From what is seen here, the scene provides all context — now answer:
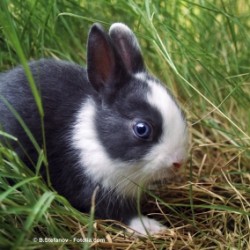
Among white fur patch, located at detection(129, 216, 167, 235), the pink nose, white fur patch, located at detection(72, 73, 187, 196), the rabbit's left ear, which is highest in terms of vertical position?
the rabbit's left ear

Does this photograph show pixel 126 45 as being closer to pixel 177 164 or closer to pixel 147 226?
pixel 177 164

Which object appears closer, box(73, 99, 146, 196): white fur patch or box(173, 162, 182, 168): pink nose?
box(173, 162, 182, 168): pink nose

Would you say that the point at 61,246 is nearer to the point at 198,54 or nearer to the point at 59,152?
the point at 59,152

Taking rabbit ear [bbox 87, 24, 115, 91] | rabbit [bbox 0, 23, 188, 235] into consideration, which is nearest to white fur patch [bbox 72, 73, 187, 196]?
rabbit [bbox 0, 23, 188, 235]

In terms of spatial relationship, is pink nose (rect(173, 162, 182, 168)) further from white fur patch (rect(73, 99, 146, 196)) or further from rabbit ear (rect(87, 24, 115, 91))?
rabbit ear (rect(87, 24, 115, 91))

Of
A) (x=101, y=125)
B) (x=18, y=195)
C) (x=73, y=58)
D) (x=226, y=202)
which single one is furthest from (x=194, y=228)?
(x=73, y=58)

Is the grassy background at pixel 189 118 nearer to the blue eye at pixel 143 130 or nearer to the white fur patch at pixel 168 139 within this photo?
the white fur patch at pixel 168 139
